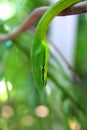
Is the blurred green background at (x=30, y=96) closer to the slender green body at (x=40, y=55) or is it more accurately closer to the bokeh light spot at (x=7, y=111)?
the bokeh light spot at (x=7, y=111)

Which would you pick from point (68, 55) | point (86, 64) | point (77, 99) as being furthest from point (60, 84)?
point (68, 55)

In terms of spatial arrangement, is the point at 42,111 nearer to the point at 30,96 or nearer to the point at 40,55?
the point at 30,96

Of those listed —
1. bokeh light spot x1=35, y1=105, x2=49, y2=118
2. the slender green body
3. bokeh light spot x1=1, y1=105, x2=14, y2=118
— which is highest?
the slender green body

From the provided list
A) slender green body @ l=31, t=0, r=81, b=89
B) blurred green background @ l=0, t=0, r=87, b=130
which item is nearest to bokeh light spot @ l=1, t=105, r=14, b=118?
blurred green background @ l=0, t=0, r=87, b=130

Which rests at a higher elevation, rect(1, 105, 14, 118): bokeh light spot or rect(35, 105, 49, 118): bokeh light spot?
rect(35, 105, 49, 118): bokeh light spot

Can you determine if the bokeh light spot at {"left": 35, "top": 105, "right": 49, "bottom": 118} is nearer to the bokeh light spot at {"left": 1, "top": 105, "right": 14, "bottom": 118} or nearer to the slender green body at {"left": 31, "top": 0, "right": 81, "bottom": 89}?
the bokeh light spot at {"left": 1, "top": 105, "right": 14, "bottom": 118}

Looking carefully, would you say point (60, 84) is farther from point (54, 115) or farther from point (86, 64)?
point (86, 64)

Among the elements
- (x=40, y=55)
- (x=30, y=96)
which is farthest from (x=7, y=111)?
(x=40, y=55)

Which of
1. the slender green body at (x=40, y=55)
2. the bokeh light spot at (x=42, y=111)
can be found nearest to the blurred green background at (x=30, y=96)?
the bokeh light spot at (x=42, y=111)
